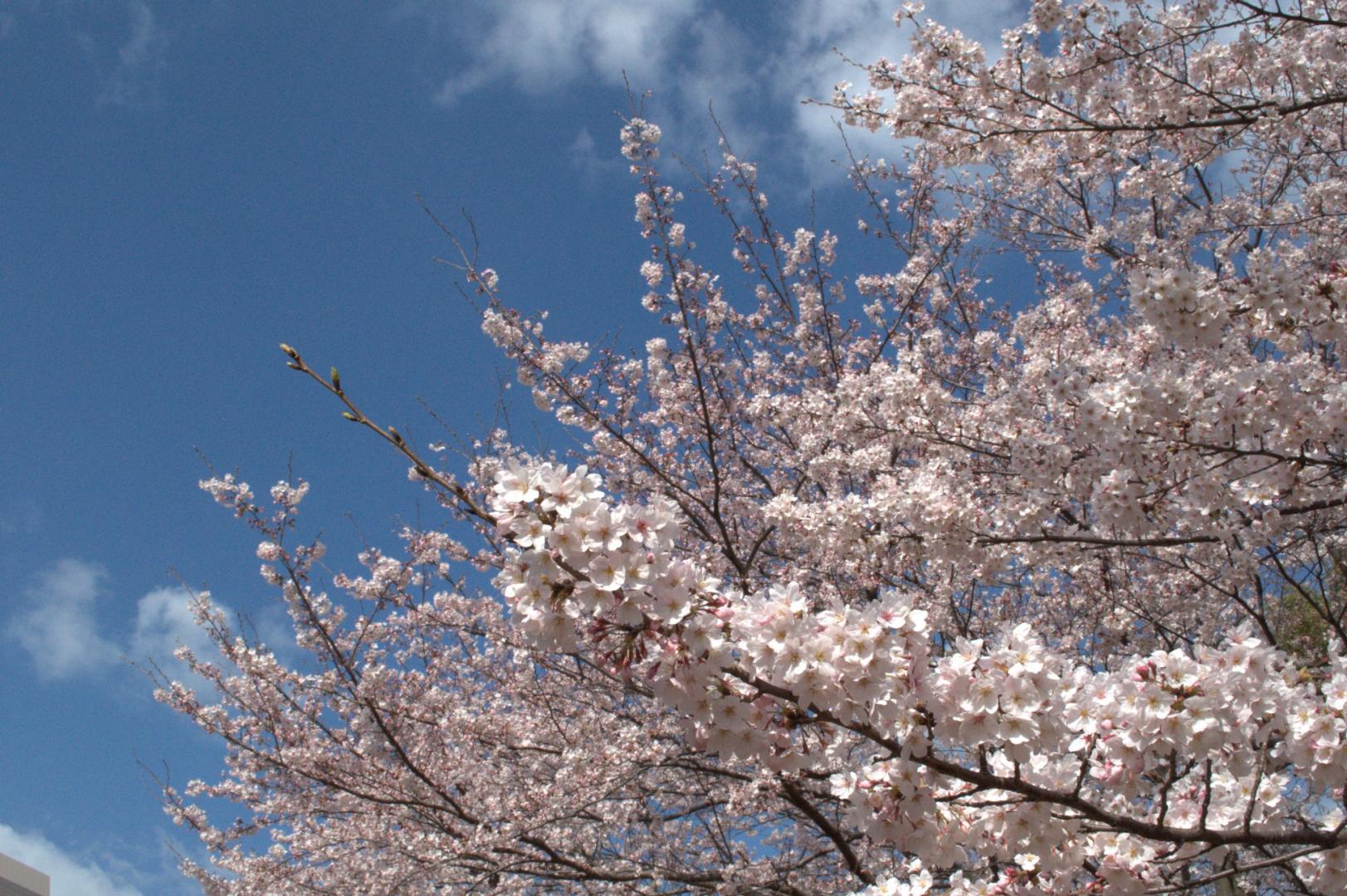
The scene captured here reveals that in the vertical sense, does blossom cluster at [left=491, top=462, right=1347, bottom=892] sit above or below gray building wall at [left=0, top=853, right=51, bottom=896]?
above

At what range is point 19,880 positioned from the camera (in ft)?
49.8

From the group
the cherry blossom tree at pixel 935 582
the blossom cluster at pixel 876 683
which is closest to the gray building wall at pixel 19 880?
the cherry blossom tree at pixel 935 582

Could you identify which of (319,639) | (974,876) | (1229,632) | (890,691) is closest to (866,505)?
(974,876)

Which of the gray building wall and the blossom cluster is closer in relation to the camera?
the blossom cluster

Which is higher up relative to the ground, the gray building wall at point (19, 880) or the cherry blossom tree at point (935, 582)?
the cherry blossom tree at point (935, 582)

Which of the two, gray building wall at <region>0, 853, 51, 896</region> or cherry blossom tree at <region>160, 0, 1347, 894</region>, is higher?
cherry blossom tree at <region>160, 0, 1347, 894</region>

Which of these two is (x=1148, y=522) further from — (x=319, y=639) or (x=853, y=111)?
(x=319, y=639)

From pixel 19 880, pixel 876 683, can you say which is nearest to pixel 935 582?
pixel 876 683

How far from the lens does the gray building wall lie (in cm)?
1489

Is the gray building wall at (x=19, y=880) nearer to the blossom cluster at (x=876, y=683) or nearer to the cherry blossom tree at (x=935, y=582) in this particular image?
the cherry blossom tree at (x=935, y=582)

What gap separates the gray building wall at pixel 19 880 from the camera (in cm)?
1489

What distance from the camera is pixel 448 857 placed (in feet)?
20.5

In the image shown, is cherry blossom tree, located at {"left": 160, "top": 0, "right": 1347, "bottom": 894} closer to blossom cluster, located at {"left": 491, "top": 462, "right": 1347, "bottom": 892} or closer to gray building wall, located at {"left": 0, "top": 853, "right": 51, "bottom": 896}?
blossom cluster, located at {"left": 491, "top": 462, "right": 1347, "bottom": 892}

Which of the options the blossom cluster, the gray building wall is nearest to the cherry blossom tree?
the blossom cluster
